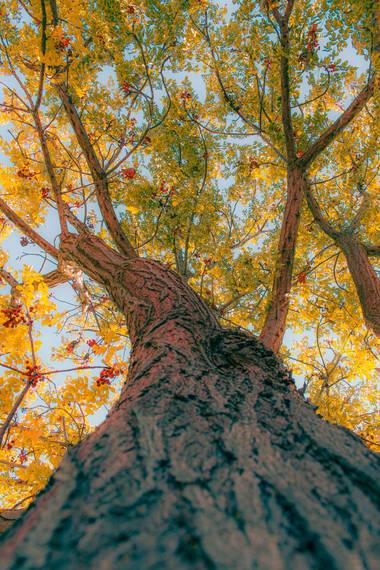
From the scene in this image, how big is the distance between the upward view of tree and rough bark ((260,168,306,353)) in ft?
0.07

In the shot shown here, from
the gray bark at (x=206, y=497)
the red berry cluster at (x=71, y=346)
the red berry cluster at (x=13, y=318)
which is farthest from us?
the red berry cluster at (x=71, y=346)

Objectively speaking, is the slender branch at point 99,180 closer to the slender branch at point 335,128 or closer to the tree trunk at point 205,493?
the slender branch at point 335,128

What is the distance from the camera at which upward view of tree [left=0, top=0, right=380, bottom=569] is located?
0.58 meters

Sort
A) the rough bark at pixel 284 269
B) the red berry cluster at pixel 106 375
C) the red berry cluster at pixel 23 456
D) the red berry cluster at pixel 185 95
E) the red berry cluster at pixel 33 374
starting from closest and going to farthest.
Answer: the red berry cluster at pixel 33 374, the red berry cluster at pixel 106 375, the red berry cluster at pixel 23 456, the rough bark at pixel 284 269, the red berry cluster at pixel 185 95

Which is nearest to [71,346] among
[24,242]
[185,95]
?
[24,242]

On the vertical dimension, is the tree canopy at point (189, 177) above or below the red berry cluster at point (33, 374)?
above

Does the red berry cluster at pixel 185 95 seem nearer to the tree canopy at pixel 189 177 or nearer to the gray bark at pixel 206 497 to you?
the tree canopy at pixel 189 177

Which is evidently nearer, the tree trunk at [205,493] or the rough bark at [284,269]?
the tree trunk at [205,493]

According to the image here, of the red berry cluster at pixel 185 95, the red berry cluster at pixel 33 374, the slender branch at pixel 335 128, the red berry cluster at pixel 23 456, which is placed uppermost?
the red berry cluster at pixel 185 95

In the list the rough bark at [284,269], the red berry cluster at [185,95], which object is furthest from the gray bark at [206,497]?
the red berry cluster at [185,95]

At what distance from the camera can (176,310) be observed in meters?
2.15

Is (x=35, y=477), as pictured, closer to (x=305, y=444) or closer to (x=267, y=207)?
(x=305, y=444)

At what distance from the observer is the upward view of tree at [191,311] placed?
0.58 m

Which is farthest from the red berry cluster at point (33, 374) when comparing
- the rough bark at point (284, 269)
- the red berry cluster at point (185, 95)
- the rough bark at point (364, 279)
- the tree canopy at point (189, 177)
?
the red berry cluster at point (185, 95)
